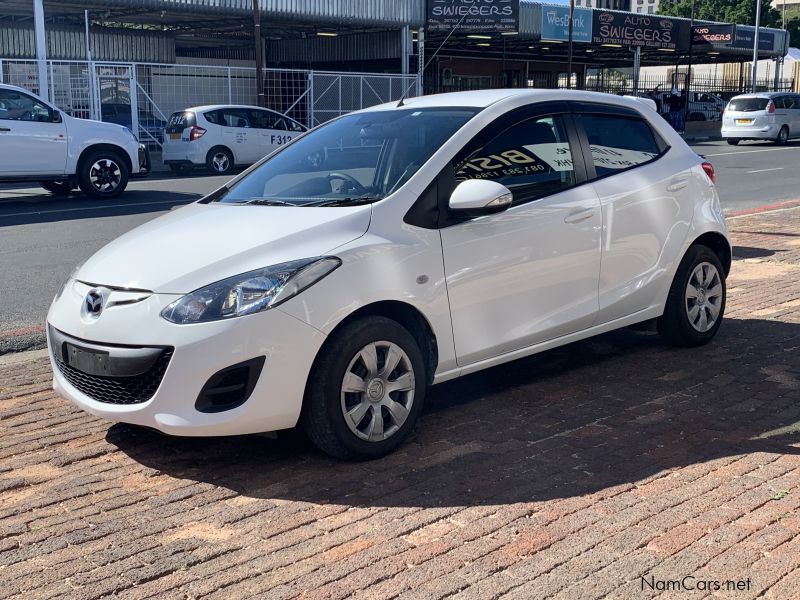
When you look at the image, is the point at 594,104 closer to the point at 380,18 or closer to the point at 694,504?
the point at 694,504

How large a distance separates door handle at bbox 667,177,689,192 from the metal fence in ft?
61.5

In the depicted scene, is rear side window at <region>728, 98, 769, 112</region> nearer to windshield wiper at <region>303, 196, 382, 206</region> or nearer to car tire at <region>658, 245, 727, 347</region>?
car tire at <region>658, 245, 727, 347</region>

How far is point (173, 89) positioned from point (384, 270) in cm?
2319

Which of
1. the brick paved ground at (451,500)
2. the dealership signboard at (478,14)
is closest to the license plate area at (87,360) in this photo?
the brick paved ground at (451,500)

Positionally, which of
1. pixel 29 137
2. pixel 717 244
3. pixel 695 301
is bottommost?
pixel 695 301

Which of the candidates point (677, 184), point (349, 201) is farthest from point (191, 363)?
point (677, 184)

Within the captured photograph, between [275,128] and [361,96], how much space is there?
295 inches

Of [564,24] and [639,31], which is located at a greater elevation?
[564,24]

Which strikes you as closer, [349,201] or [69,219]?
[349,201]

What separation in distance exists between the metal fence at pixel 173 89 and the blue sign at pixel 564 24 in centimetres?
771

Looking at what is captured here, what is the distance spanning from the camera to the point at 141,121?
82.2 feet

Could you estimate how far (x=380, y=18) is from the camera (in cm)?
3092

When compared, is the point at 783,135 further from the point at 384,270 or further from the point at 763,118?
the point at 384,270

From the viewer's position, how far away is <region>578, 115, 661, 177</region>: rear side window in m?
5.64
